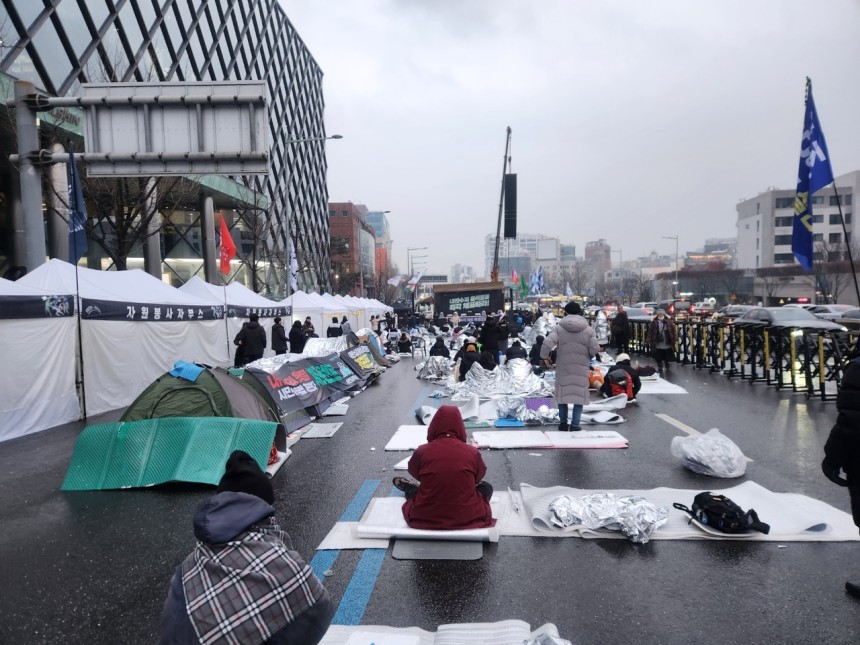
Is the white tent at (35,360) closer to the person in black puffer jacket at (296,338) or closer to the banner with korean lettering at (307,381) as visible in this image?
the banner with korean lettering at (307,381)

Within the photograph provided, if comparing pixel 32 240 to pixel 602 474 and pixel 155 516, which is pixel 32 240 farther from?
pixel 602 474

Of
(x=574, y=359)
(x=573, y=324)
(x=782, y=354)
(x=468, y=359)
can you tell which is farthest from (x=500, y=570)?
(x=782, y=354)

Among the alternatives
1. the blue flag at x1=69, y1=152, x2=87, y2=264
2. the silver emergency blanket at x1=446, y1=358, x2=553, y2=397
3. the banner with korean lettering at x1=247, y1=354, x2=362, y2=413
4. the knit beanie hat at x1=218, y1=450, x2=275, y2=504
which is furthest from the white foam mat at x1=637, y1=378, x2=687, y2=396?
the blue flag at x1=69, y1=152, x2=87, y2=264

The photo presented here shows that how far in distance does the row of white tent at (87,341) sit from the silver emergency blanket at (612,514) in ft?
31.5

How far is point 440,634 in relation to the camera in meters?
3.20

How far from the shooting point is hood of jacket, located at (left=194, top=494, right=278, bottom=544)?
6.81ft

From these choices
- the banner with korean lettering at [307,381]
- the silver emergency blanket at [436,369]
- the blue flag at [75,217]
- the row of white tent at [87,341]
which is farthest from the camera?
the silver emergency blanket at [436,369]

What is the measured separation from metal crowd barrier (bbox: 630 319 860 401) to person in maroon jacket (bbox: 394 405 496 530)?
7.45 meters

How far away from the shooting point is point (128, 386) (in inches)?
503

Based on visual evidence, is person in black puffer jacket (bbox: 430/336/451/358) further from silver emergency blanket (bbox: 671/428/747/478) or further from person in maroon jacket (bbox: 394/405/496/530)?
person in maroon jacket (bbox: 394/405/496/530)

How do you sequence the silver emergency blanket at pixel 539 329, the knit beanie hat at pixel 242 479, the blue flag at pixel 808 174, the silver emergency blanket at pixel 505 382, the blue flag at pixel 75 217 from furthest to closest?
the silver emergency blanket at pixel 539 329 → the silver emergency blanket at pixel 505 382 → the blue flag at pixel 75 217 → the blue flag at pixel 808 174 → the knit beanie hat at pixel 242 479

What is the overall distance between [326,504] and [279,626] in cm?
356

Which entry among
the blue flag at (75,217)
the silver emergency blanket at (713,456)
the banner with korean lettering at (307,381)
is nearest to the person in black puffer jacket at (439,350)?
the banner with korean lettering at (307,381)

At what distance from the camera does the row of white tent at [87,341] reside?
9.76m
